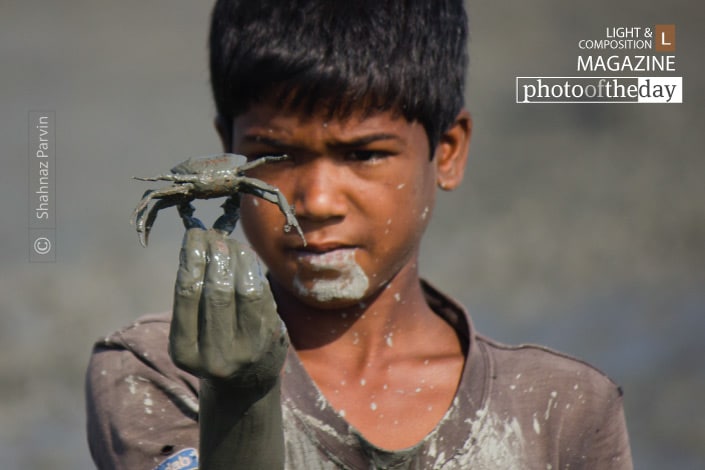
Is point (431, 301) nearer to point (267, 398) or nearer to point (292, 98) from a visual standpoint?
point (292, 98)

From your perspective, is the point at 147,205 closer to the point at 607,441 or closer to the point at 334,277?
the point at 334,277

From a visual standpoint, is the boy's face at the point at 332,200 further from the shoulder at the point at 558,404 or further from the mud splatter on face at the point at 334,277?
the shoulder at the point at 558,404

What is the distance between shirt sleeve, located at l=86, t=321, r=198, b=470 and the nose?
378 millimetres

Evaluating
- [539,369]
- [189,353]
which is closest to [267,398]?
[189,353]

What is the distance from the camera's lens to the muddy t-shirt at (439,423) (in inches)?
98.0

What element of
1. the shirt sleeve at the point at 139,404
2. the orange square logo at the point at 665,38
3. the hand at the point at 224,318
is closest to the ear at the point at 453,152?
the shirt sleeve at the point at 139,404

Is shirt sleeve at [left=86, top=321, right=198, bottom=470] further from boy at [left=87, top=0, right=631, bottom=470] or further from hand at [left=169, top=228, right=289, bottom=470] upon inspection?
hand at [left=169, top=228, right=289, bottom=470]

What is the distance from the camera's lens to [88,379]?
104 inches

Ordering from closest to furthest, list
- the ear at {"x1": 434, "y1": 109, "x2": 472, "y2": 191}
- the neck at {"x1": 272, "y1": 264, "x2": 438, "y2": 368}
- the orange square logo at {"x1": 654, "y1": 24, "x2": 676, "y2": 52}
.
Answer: the neck at {"x1": 272, "y1": 264, "x2": 438, "y2": 368}
the ear at {"x1": 434, "y1": 109, "x2": 472, "y2": 191}
the orange square logo at {"x1": 654, "y1": 24, "x2": 676, "y2": 52}

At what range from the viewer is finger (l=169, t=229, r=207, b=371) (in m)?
1.96

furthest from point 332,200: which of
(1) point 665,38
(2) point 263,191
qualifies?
(1) point 665,38

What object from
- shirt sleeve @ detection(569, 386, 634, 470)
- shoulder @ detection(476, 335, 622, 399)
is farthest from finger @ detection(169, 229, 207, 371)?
shirt sleeve @ detection(569, 386, 634, 470)

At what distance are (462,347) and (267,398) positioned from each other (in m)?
0.75

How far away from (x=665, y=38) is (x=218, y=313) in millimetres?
2826
